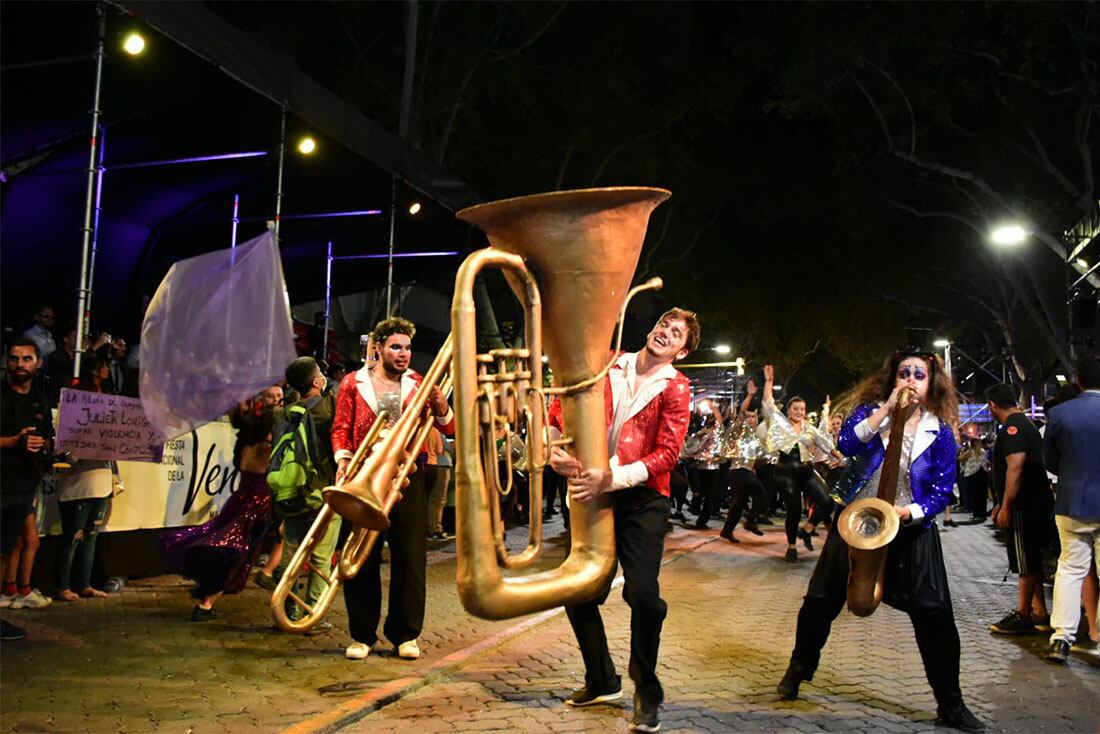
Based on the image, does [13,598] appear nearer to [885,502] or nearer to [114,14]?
[114,14]

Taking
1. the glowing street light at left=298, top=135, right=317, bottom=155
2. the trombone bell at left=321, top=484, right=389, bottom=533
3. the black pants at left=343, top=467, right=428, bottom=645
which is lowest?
the black pants at left=343, top=467, right=428, bottom=645

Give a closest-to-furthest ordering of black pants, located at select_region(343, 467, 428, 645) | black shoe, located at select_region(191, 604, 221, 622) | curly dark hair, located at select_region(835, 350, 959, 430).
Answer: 1. curly dark hair, located at select_region(835, 350, 959, 430)
2. black pants, located at select_region(343, 467, 428, 645)
3. black shoe, located at select_region(191, 604, 221, 622)

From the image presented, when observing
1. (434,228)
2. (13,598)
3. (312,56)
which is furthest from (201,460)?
(312,56)

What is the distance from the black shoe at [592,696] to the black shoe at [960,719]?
165 centimetres

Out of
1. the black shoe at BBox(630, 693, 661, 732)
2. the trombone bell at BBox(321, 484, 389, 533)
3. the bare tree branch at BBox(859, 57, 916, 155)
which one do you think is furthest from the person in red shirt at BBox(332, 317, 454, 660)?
the bare tree branch at BBox(859, 57, 916, 155)

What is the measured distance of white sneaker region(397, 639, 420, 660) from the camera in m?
5.98

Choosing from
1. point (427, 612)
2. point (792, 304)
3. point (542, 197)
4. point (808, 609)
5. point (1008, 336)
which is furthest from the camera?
point (792, 304)

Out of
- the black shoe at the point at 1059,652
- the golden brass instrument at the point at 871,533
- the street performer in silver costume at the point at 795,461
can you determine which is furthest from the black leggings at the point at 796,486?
the golden brass instrument at the point at 871,533

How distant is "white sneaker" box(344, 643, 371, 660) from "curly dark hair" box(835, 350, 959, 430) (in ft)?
10.8

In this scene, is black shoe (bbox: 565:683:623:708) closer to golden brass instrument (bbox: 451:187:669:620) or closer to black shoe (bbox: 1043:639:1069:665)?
golden brass instrument (bbox: 451:187:669:620)

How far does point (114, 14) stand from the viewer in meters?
7.87

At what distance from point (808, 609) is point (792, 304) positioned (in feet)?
94.3

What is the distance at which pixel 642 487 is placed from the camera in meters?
4.81

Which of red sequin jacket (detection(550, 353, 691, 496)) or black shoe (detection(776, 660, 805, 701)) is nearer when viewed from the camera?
red sequin jacket (detection(550, 353, 691, 496))
